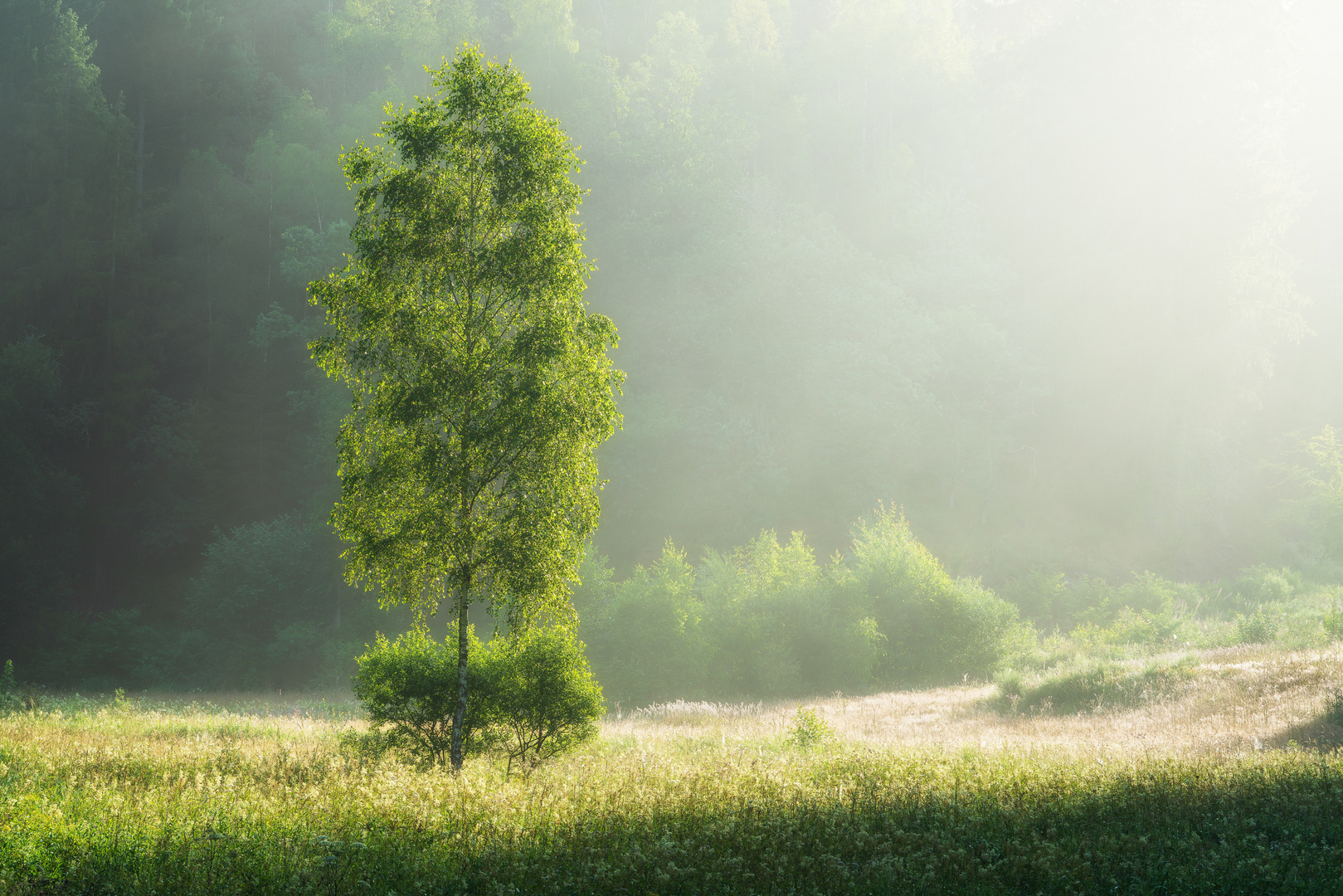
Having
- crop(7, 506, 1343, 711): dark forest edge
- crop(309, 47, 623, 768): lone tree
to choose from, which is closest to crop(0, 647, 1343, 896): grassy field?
crop(309, 47, 623, 768): lone tree

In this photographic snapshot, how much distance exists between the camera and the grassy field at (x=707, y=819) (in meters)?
5.35

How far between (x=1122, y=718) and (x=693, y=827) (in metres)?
10.5

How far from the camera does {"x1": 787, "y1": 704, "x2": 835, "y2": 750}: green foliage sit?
11.9 m

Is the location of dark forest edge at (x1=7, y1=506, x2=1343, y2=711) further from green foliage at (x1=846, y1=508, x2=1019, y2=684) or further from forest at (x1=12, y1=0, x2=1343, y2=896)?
forest at (x1=12, y1=0, x2=1343, y2=896)

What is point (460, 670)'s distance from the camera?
31.4 feet

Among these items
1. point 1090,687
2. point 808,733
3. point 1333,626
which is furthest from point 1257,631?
point 808,733

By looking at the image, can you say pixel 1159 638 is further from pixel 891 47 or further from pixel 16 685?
pixel 891 47

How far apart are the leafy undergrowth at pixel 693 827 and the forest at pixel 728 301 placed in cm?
2833

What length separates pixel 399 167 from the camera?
10.6 meters

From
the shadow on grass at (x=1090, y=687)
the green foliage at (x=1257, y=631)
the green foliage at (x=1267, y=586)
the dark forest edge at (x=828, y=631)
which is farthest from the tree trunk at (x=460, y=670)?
the green foliage at (x=1267, y=586)

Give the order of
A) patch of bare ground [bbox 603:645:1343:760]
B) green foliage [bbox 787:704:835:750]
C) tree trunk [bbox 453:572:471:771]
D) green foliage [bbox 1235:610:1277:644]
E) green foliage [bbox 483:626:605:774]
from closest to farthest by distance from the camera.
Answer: tree trunk [bbox 453:572:471:771] < green foliage [bbox 483:626:605:774] < patch of bare ground [bbox 603:645:1343:760] < green foliage [bbox 787:704:835:750] < green foliage [bbox 1235:610:1277:644]

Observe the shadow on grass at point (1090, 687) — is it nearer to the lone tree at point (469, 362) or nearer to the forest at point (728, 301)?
the lone tree at point (469, 362)

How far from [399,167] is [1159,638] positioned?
23847mm

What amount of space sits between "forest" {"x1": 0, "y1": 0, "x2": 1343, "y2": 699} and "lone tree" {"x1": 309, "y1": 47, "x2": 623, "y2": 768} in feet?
84.5
